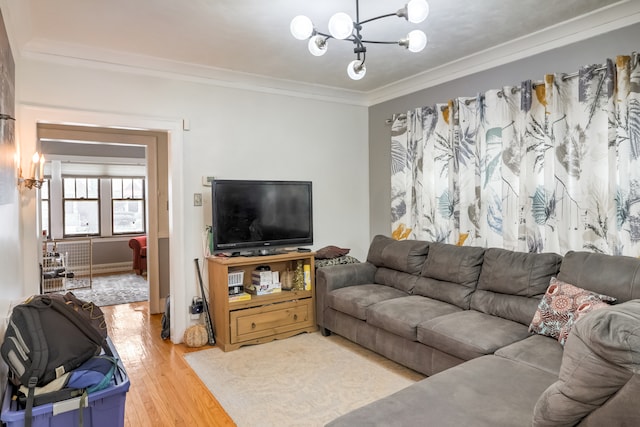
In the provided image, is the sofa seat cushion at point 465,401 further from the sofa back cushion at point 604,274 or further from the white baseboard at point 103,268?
the white baseboard at point 103,268

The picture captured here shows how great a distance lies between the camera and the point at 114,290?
6383 millimetres

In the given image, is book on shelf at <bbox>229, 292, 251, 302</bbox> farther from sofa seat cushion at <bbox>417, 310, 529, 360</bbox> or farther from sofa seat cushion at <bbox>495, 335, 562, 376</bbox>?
sofa seat cushion at <bbox>495, 335, 562, 376</bbox>

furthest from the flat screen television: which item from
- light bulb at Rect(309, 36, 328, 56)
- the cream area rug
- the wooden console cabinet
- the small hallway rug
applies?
the small hallway rug

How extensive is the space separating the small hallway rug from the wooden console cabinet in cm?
256

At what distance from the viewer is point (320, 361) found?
3.35 meters

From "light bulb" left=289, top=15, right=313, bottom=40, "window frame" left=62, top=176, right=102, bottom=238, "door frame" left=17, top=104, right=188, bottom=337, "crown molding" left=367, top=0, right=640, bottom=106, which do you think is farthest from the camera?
"window frame" left=62, top=176, right=102, bottom=238

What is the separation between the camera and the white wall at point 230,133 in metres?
3.33

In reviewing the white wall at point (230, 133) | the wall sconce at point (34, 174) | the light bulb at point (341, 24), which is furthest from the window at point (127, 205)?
the light bulb at point (341, 24)

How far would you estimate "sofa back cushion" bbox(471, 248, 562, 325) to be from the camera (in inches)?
112

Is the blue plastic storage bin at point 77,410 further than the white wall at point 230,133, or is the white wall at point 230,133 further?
the white wall at point 230,133

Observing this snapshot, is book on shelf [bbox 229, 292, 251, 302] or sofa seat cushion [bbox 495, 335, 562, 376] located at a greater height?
book on shelf [bbox 229, 292, 251, 302]

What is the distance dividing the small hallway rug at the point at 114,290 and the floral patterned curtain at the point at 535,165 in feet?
13.7

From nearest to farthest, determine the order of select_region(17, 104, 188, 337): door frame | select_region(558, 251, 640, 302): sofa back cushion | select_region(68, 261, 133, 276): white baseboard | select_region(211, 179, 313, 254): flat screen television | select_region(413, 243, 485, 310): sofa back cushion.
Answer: select_region(558, 251, 640, 302): sofa back cushion < select_region(17, 104, 188, 337): door frame < select_region(413, 243, 485, 310): sofa back cushion < select_region(211, 179, 313, 254): flat screen television < select_region(68, 261, 133, 276): white baseboard

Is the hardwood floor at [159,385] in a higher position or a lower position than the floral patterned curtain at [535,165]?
lower
